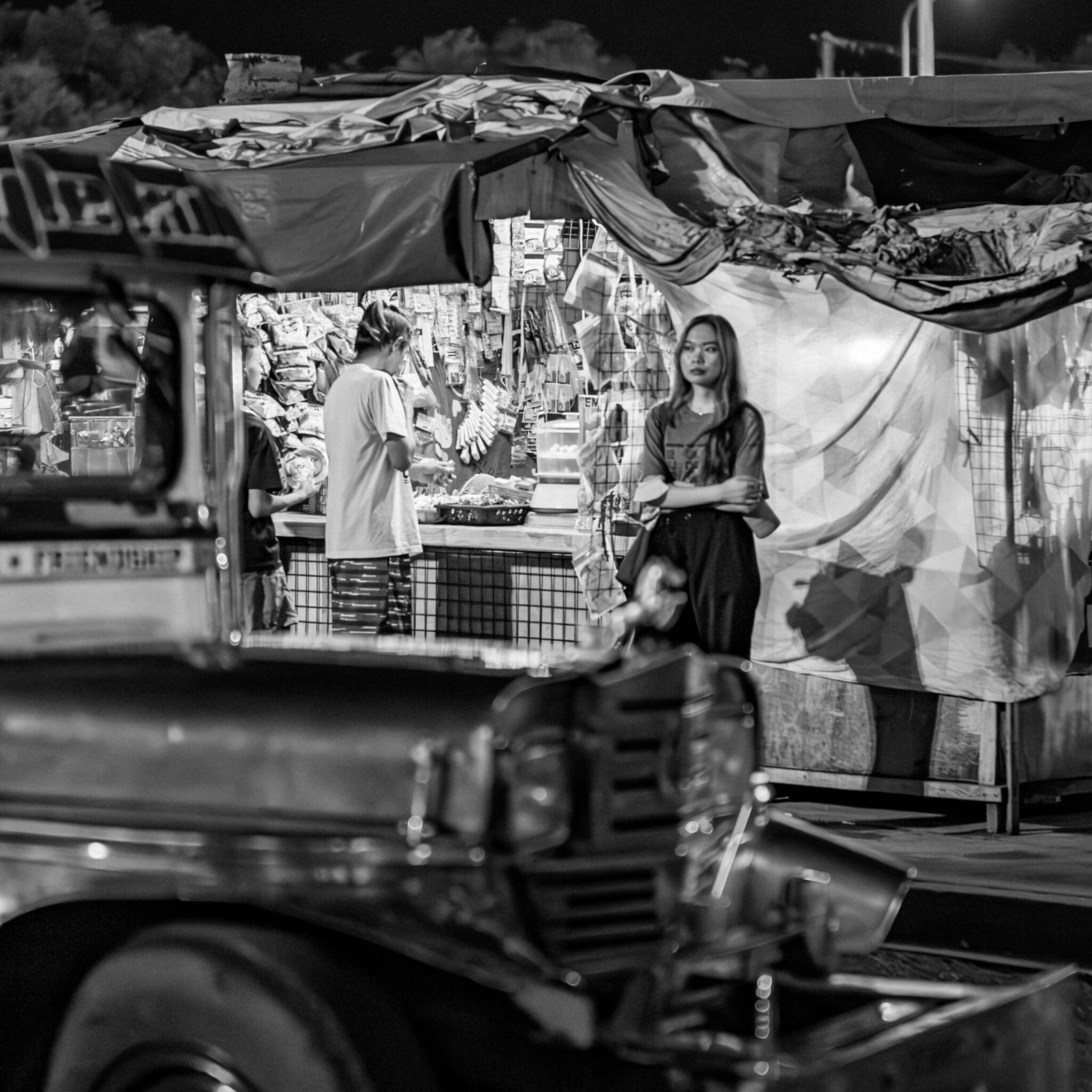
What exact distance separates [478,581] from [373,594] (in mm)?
1066

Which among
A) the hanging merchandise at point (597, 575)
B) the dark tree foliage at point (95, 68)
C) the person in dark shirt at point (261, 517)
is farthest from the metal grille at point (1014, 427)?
the dark tree foliage at point (95, 68)

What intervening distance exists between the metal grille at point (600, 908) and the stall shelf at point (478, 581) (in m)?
6.25

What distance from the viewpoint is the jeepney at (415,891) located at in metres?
2.82

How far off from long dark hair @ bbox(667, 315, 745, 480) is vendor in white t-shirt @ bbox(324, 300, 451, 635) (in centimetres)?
159

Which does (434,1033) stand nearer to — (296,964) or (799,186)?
(296,964)

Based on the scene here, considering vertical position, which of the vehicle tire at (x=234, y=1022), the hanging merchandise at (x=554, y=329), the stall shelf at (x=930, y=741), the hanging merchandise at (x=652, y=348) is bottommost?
the stall shelf at (x=930, y=741)

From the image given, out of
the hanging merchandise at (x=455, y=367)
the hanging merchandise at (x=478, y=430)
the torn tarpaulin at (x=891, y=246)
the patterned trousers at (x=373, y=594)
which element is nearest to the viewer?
the torn tarpaulin at (x=891, y=246)

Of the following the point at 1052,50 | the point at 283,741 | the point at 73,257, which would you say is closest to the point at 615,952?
the point at 283,741

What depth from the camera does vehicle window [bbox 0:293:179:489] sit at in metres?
3.87

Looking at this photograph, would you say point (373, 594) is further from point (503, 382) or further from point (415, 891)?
point (415, 891)

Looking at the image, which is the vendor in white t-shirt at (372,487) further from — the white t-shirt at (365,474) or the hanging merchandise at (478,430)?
the hanging merchandise at (478,430)

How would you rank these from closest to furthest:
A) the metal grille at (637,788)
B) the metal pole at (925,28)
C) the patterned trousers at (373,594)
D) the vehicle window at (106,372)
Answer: the metal grille at (637,788) → the vehicle window at (106,372) → the patterned trousers at (373,594) → the metal pole at (925,28)

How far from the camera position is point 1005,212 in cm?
776

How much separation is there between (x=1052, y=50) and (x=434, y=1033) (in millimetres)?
33472
